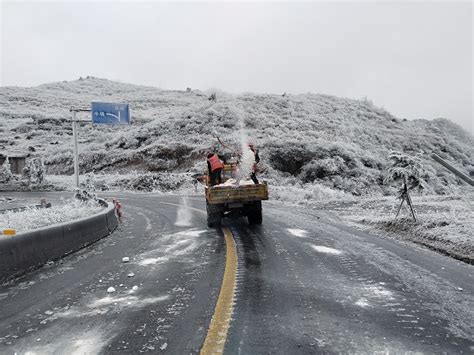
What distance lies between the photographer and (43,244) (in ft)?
25.8

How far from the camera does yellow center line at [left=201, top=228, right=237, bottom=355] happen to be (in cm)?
351

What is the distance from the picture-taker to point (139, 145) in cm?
Answer: 4859

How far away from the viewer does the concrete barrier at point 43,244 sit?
6.56 metres

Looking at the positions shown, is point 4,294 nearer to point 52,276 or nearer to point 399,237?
point 52,276

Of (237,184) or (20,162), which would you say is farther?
(20,162)

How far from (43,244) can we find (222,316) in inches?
197

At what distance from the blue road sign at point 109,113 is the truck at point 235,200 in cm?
1144

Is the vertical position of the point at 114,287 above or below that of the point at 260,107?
below

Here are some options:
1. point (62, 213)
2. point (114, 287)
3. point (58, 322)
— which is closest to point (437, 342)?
point (58, 322)

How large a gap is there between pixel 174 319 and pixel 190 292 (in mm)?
1060

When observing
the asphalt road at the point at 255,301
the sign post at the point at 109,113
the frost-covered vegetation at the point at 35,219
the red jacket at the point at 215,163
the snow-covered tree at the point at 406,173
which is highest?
the sign post at the point at 109,113

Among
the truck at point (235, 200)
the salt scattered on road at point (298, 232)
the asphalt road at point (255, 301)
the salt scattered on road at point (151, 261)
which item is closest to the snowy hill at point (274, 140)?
the truck at point (235, 200)

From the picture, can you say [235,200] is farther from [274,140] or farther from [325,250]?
[274,140]

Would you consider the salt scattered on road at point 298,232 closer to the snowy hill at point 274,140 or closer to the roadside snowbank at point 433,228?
the roadside snowbank at point 433,228
